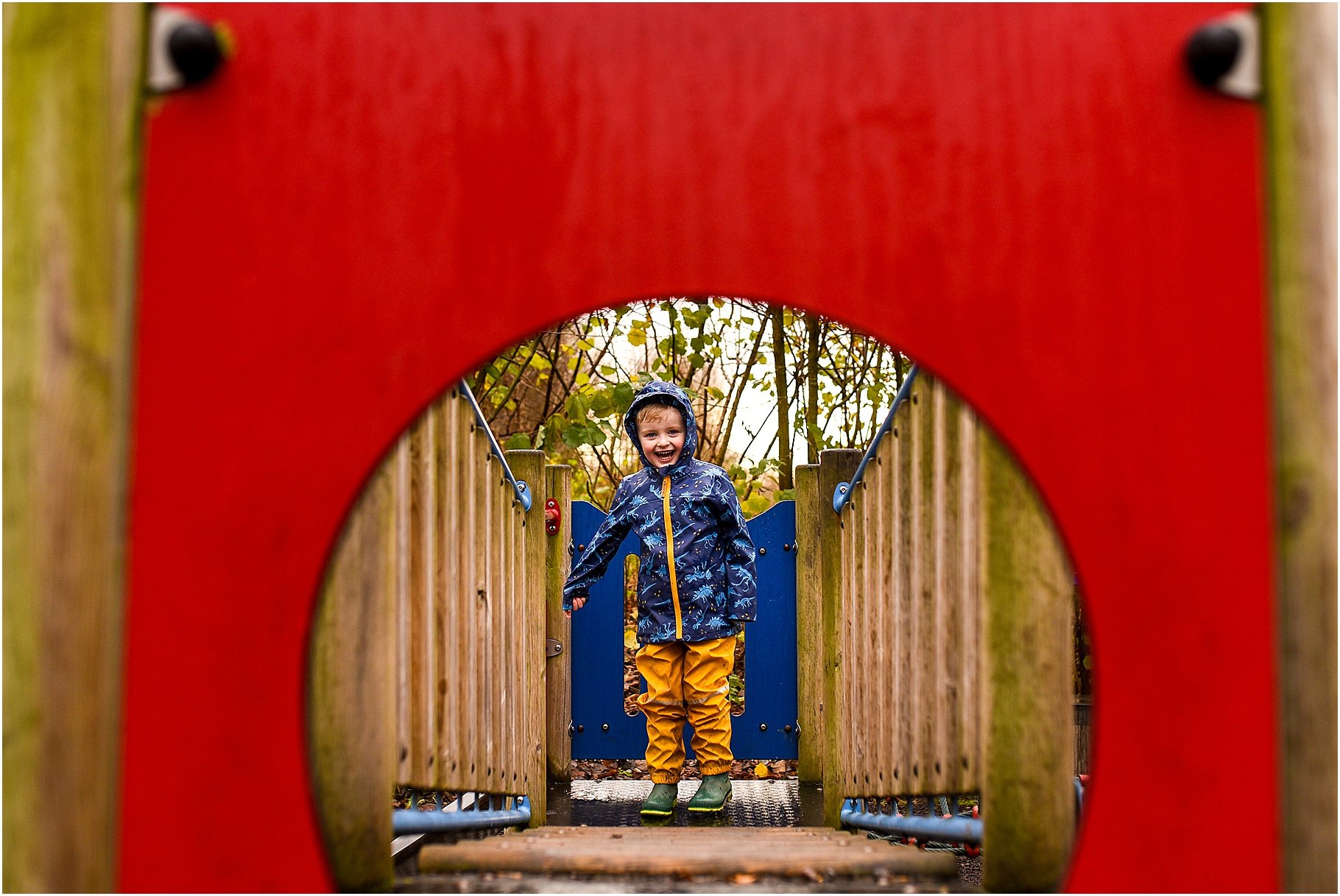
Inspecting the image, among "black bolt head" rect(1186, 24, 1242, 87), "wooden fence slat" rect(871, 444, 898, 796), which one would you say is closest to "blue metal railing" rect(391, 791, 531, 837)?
"wooden fence slat" rect(871, 444, 898, 796)

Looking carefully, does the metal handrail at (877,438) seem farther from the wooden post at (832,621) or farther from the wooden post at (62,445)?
the wooden post at (62,445)

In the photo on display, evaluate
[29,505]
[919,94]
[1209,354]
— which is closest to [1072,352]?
[1209,354]

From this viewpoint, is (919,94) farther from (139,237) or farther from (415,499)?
(415,499)

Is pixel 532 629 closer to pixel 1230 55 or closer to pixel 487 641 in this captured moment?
pixel 487 641

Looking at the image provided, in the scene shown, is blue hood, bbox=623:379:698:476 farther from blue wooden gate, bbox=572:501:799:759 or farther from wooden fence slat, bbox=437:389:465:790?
wooden fence slat, bbox=437:389:465:790

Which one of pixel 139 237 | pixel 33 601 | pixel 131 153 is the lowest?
pixel 33 601

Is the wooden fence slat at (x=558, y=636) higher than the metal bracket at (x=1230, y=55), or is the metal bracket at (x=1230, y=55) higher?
Result: the metal bracket at (x=1230, y=55)

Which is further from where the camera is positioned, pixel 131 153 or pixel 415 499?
pixel 415 499

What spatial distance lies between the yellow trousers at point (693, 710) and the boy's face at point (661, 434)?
0.85 metres

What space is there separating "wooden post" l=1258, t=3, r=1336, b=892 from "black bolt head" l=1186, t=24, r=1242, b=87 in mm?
84

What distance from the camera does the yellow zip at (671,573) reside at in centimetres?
432

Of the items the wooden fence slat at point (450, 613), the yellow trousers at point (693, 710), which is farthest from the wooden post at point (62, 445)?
the yellow trousers at point (693, 710)

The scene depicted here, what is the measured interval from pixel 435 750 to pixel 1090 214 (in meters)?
1.95

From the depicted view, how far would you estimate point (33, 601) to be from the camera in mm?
1592
